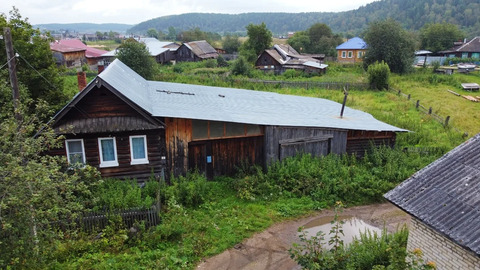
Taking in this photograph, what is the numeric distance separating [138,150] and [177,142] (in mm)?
1677

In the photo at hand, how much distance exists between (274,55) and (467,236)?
4636 cm

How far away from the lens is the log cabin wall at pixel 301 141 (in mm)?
16055

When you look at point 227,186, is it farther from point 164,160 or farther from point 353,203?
point 353,203

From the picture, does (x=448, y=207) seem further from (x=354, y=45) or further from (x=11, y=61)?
(x=354, y=45)

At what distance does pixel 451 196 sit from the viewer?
25.1 ft

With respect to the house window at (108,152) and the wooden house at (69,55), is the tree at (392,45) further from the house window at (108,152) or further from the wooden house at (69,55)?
the wooden house at (69,55)

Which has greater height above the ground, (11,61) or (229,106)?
(11,61)

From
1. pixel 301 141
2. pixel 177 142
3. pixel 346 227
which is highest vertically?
pixel 177 142

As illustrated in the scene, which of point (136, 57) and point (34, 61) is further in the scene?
point (136, 57)

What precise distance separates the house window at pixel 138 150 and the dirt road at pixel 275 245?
5.81 meters

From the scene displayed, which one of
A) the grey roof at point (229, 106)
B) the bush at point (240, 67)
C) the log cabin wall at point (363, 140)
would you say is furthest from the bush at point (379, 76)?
the log cabin wall at point (363, 140)

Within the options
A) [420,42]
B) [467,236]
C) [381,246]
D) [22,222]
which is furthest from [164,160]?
[420,42]

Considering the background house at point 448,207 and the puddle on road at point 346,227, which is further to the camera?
the puddle on road at point 346,227

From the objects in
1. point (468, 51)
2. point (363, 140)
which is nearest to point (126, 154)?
point (363, 140)
